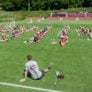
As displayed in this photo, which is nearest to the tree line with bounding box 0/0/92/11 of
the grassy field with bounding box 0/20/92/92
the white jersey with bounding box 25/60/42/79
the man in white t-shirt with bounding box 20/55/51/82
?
the grassy field with bounding box 0/20/92/92

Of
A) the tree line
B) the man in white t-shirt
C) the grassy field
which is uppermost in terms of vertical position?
the man in white t-shirt

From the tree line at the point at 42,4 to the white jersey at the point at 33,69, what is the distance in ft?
361

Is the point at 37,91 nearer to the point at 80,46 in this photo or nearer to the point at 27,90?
the point at 27,90

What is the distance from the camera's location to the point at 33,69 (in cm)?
2234

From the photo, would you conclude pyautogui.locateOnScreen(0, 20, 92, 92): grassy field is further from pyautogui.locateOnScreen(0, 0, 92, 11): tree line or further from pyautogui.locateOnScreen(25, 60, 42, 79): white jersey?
pyautogui.locateOnScreen(0, 0, 92, 11): tree line

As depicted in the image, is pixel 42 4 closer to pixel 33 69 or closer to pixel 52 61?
pixel 52 61

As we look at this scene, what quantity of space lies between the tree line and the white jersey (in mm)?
109912

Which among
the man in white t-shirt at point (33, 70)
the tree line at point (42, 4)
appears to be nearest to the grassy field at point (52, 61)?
the man in white t-shirt at point (33, 70)

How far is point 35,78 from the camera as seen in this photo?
22.5 metres

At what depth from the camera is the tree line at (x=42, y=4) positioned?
13212 centimetres

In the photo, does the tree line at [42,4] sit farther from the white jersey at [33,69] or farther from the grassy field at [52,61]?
the white jersey at [33,69]

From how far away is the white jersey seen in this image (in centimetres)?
2233

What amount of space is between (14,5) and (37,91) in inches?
4647

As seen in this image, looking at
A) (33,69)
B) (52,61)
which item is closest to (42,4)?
(52,61)
